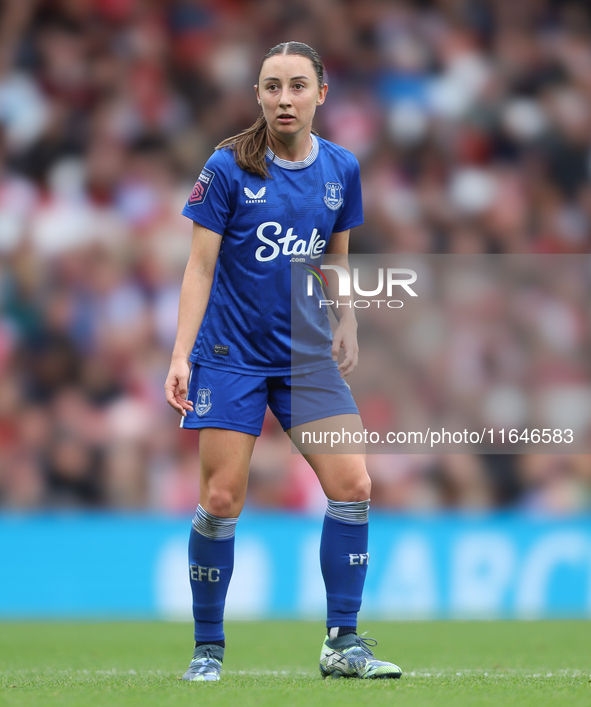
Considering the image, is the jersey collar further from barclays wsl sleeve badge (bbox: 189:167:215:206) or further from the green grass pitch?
the green grass pitch

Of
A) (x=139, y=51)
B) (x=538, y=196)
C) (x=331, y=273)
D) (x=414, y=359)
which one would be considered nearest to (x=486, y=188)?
(x=538, y=196)

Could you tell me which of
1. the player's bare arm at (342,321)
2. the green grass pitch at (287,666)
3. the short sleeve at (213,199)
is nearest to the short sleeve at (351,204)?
the player's bare arm at (342,321)

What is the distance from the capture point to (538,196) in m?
9.37

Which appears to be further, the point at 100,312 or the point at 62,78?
the point at 62,78

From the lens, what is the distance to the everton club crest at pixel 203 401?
358 centimetres

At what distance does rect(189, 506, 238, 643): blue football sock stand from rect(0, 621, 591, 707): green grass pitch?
0.60 feet

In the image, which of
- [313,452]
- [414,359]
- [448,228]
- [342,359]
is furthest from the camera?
[448,228]

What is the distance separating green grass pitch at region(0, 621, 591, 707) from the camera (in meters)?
3.03

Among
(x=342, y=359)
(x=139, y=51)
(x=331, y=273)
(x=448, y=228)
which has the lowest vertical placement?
(x=342, y=359)

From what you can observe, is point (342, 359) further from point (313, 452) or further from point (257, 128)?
point (257, 128)

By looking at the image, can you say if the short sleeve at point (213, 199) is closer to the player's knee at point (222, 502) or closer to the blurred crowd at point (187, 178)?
the player's knee at point (222, 502)

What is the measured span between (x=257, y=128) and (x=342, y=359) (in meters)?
0.87

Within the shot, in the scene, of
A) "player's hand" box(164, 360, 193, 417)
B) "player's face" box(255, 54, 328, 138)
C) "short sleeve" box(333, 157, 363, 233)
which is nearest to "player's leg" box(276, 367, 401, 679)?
"player's hand" box(164, 360, 193, 417)

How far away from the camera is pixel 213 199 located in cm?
357
